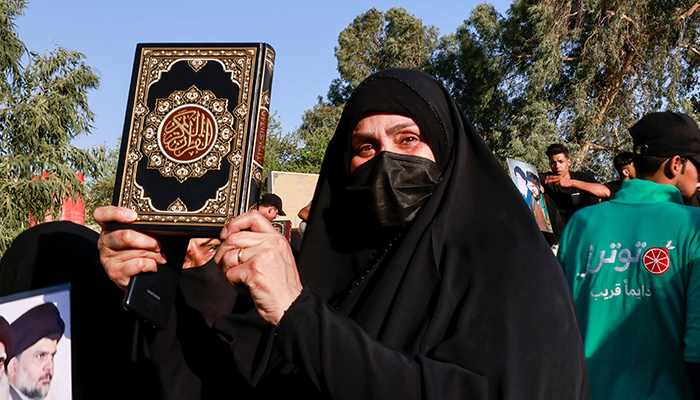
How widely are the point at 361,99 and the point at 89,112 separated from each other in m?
9.69

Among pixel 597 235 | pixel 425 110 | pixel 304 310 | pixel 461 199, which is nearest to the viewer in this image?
pixel 304 310

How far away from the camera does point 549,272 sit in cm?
138

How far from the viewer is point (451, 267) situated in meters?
1.44

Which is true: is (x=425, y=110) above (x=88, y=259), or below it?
above

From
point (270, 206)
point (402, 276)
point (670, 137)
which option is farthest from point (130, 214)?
point (270, 206)

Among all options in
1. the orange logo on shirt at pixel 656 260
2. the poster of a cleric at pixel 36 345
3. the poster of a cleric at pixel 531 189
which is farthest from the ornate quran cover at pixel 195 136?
the poster of a cleric at pixel 531 189

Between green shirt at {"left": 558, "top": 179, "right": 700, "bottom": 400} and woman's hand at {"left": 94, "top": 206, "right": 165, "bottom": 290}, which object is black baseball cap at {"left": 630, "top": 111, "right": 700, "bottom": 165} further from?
woman's hand at {"left": 94, "top": 206, "right": 165, "bottom": 290}

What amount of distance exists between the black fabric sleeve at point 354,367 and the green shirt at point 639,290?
1.36 metres

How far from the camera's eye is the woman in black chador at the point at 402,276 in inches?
46.8

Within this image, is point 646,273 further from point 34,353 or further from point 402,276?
point 34,353

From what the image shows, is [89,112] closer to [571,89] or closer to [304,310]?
[304,310]

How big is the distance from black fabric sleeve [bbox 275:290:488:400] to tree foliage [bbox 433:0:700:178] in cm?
1798

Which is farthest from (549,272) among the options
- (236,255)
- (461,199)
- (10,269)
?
(10,269)

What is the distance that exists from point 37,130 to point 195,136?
988cm
